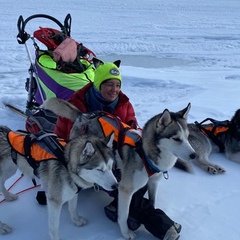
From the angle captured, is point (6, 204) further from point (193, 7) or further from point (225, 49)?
point (193, 7)

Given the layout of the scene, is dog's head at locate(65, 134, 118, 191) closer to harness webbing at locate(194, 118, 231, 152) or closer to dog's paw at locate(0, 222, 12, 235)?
dog's paw at locate(0, 222, 12, 235)

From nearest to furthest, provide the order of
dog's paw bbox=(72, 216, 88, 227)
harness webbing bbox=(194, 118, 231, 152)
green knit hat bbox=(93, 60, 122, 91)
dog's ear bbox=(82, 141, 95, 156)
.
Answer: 1. dog's ear bbox=(82, 141, 95, 156)
2. dog's paw bbox=(72, 216, 88, 227)
3. green knit hat bbox=(93, 60, 122, 91)
4. harness webbing bbox=(194, 118, 231, 152)

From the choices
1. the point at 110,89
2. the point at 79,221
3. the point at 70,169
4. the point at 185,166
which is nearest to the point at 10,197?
the point at 79,221

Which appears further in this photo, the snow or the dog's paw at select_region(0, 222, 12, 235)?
the snow

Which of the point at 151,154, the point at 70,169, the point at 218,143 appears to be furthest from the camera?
the point at 218,143

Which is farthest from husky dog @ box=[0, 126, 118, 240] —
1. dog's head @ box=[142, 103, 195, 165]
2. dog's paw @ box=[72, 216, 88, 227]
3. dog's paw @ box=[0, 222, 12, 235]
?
dog's head @ box=[142, 103, 195, 165]

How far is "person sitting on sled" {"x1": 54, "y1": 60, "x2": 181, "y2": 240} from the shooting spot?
2.23m

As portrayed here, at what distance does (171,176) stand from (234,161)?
0.78 meters

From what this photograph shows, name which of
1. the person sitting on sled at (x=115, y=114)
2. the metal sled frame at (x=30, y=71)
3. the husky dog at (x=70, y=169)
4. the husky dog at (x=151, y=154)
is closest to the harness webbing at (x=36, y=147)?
the husky dog at (x=70, y=169)

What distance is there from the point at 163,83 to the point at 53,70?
272cm

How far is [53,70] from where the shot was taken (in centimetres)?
375

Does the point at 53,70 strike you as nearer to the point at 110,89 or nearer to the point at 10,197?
the point at 110,89

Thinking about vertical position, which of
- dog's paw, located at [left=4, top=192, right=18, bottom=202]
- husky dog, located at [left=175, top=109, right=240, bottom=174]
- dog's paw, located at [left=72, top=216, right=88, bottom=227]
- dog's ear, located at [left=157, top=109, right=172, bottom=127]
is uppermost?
dog's ear, located at [left=157, top=109, right=172, bottom=127]

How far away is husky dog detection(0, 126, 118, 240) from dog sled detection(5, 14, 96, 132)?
1186 millimetres
